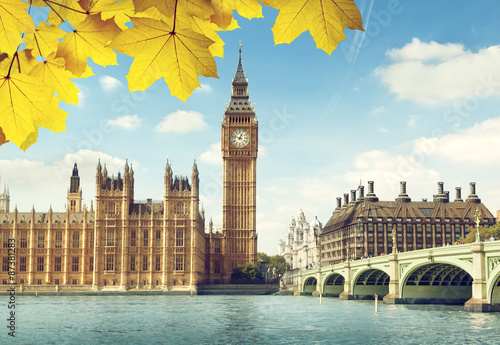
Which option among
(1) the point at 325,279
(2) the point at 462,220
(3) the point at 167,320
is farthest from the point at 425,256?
(2) the point at 462,220

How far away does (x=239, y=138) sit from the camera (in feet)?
380

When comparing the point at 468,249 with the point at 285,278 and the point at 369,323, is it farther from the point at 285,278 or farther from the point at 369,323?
the point at 285,278

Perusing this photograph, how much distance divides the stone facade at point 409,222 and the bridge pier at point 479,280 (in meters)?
64.0

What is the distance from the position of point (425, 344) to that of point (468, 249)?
20.8 meters

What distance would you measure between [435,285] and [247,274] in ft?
150

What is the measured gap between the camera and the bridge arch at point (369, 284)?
77.8 m

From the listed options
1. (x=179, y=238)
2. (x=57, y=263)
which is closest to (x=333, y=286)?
(x=179, y=238)

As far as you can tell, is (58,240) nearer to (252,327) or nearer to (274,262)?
(252,327)

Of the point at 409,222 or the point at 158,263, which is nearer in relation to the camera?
the point at 158,263

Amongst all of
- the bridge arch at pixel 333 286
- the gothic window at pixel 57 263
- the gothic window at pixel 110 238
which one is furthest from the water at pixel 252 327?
the gothic window at pixel 57 263

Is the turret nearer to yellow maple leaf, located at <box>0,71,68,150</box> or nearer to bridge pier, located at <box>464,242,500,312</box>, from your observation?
bridge pier, located at <box>464,242,500,312</box>

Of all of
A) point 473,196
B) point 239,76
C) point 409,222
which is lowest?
point 409,222

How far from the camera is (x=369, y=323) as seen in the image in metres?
42.0

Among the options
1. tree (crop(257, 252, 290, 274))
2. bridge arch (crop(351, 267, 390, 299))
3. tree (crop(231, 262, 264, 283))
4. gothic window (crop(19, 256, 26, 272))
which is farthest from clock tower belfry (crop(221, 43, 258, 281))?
tree (crop(257, 252, 290, 274))
